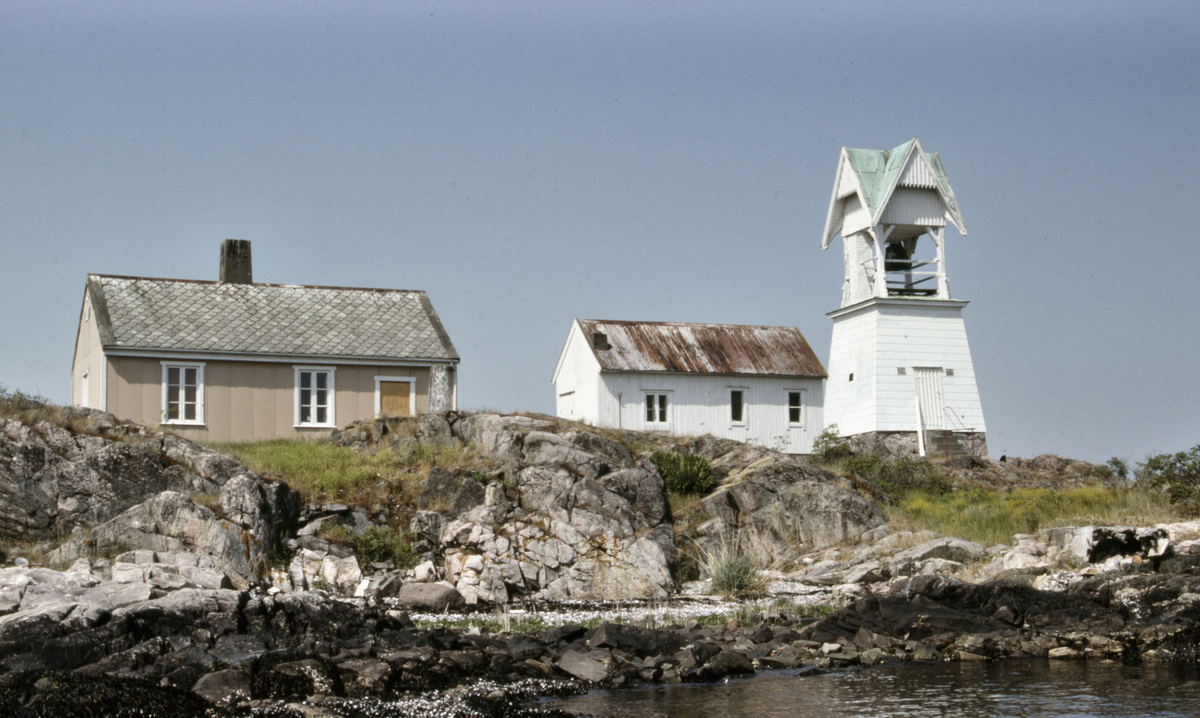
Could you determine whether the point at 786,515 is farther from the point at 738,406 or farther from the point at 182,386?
the point at 182,386

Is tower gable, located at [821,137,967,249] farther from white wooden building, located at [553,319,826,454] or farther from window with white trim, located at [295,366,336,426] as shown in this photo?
window with white trim, located at [295,366,336,426]

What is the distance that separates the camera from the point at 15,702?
461 inches

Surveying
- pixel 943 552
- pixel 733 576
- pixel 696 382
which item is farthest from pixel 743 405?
pixel 733 576

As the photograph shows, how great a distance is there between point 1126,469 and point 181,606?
28295 millimetres

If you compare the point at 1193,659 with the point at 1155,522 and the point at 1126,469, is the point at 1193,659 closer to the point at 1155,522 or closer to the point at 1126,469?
the point at 1155,522

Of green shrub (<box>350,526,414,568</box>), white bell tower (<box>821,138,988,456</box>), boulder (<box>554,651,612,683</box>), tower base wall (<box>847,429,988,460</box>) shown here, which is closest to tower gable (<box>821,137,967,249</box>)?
white bell tower (<box>821,138,988,456</box>)

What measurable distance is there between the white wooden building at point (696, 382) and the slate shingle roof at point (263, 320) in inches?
285

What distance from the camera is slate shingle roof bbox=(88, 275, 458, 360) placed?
104 ft

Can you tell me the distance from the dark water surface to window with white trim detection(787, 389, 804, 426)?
25.5 m

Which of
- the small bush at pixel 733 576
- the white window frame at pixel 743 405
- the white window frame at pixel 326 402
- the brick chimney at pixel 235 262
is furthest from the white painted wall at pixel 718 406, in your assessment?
the small bush at pixel 733 576

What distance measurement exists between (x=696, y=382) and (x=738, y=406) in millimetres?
1898

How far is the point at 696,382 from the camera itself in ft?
131

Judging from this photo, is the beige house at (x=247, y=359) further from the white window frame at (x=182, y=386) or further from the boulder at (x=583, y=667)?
the boulder at (x=583, y=667)

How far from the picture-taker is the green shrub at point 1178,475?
24094 millimetres
